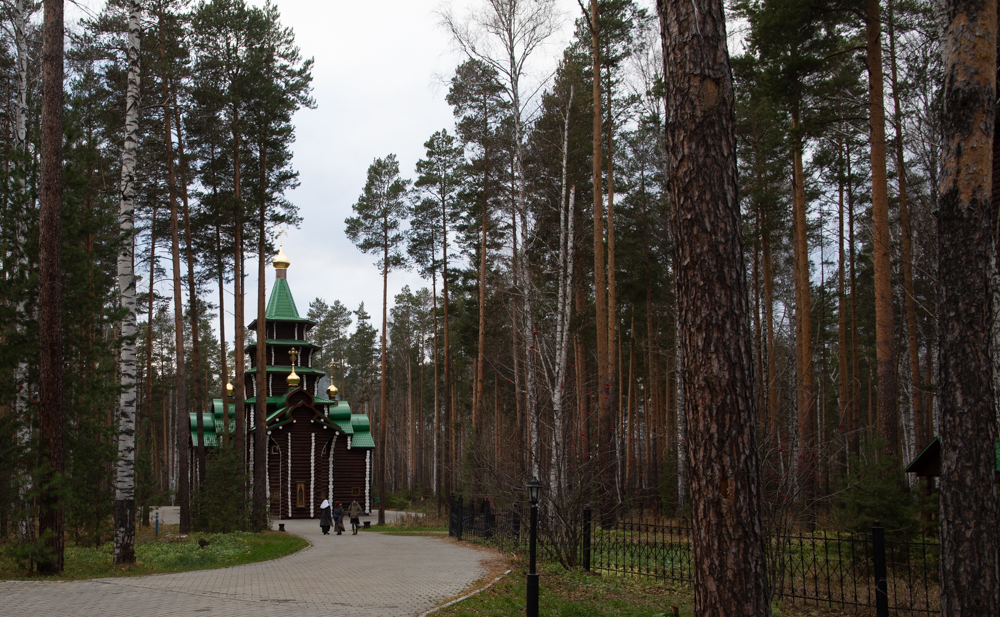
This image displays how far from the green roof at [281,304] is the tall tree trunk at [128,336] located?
2265cm

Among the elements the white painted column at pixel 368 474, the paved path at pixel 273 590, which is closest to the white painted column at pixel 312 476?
the white painted column at pixel 368 474

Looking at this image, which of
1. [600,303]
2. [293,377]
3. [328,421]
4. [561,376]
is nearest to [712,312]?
[561,376]

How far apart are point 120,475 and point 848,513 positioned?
11496 millimetres

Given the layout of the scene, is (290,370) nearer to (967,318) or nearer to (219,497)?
(219,497)

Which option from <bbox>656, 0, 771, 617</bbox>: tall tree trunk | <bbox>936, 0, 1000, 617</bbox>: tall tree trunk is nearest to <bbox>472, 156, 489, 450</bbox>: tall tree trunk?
<bbox>936, 0, 1000, 617</bbox>: tall tree trunk

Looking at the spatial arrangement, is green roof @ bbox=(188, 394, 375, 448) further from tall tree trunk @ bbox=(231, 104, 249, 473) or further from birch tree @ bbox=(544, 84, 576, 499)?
birch tree @ bbox=(544, 84, 576, 499)

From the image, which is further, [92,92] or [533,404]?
[92,92]

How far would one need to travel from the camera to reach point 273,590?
388 inches

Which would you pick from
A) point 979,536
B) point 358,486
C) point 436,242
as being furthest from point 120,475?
point 358,486

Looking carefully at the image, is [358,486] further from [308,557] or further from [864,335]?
[864,335]

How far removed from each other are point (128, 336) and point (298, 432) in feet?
68.2

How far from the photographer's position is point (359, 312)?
5447cm

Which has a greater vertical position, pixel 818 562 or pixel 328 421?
pixel 328 421

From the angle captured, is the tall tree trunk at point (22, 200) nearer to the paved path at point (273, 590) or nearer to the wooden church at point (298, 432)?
the paved path at point (273, 590)
